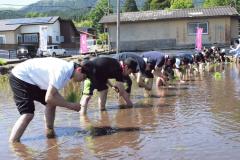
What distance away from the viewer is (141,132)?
26.9ft

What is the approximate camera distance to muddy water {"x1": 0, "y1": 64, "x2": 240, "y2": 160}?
22.2 ft

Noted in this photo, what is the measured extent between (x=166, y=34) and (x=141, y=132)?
37319 mm

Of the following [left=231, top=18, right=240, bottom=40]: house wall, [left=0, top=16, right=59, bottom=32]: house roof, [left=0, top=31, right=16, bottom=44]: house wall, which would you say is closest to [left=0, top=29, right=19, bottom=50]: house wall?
[left=0, top=31, right=16, bottom=44]: house wall

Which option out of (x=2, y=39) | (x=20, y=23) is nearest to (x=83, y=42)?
(x=2, y=39)

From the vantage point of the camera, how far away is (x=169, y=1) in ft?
255

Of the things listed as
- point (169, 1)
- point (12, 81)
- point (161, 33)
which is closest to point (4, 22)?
point (169, 1)

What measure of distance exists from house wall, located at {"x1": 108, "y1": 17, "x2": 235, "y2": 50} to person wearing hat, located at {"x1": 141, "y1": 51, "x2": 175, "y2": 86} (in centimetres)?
2544

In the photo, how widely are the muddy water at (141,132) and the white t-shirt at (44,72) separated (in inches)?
37.1

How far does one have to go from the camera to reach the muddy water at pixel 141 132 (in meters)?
6.77

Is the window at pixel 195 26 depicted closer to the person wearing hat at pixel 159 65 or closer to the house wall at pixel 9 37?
the person wearing hat at pixel 159 65

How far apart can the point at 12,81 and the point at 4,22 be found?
205 feet

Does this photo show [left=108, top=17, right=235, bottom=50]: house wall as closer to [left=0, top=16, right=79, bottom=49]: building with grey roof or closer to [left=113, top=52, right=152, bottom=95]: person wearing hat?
[left=0, top=16, right=79, bottom=49]: building with grey roof

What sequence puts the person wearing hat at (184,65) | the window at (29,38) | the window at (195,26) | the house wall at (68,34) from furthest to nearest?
1. the house wall at (68,34)
2. the window at (29,38)
3. the window at (195,26)
4. the person wearing hat at (184,65)

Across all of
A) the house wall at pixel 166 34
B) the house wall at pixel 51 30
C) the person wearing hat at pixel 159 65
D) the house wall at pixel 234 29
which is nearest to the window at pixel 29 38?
the house wall at pixel 51 30
